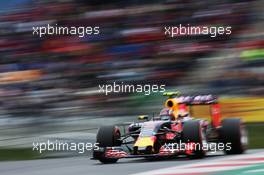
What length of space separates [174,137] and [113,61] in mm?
4656

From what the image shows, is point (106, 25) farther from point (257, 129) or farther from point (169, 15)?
point (257, 129)

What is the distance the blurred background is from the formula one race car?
2.39 m

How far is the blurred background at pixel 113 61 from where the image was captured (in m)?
10.3

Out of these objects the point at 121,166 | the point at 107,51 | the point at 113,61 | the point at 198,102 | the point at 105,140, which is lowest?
the point at 121,166

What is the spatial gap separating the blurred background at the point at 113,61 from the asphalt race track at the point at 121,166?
6.88ft

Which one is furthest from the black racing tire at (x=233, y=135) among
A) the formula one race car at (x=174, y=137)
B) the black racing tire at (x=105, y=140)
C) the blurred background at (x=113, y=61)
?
the blurred background at (x=113, y=61)

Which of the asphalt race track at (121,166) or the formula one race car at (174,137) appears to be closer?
the asphalt race track at (121,166)

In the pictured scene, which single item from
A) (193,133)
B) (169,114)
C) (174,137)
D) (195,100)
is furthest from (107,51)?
(193,133)

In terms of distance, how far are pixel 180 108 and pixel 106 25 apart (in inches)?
202

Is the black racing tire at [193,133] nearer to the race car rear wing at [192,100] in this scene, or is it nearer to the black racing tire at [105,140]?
the race car rear wing at [192,100]

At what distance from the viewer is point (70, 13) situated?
12.5m

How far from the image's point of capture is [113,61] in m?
11.6

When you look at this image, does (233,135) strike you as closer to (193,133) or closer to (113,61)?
(193,133)

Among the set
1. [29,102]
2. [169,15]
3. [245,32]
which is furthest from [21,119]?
[245,32]
